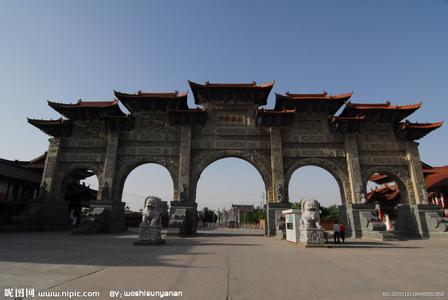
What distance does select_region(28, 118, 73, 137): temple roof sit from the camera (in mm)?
21094

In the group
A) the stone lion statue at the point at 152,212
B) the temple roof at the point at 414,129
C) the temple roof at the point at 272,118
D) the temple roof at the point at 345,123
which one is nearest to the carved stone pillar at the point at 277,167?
the temple roof at the point at 272,118

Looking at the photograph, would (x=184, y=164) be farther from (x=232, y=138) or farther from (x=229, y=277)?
(x=229, y=277)

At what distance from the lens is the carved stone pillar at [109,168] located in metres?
19.5

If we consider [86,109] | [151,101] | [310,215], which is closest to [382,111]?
[310,215]

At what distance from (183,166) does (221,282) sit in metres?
15.5

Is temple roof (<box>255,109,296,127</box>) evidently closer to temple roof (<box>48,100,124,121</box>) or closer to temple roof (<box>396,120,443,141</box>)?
temple roof (<box>396,120,443,141</box>)

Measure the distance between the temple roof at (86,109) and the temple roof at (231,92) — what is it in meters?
7.10

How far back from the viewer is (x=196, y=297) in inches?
147

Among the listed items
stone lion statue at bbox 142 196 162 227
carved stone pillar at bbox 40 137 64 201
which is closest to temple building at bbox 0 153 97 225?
carved stone pillar at bbox 40 137 64 201

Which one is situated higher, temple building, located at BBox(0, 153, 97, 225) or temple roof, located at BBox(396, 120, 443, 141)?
temple roof, located at BBox(396, 120, 443, 141)

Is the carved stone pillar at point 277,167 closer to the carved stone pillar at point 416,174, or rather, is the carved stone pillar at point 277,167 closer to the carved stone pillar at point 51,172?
the carved stone pillar at point 416,174

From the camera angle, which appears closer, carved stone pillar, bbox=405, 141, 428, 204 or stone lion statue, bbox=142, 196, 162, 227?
stone lion statue, bbox=142, 196, 162, 227

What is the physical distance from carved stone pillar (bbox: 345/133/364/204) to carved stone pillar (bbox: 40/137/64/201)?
23.3m

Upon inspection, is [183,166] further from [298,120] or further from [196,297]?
[196,297]
